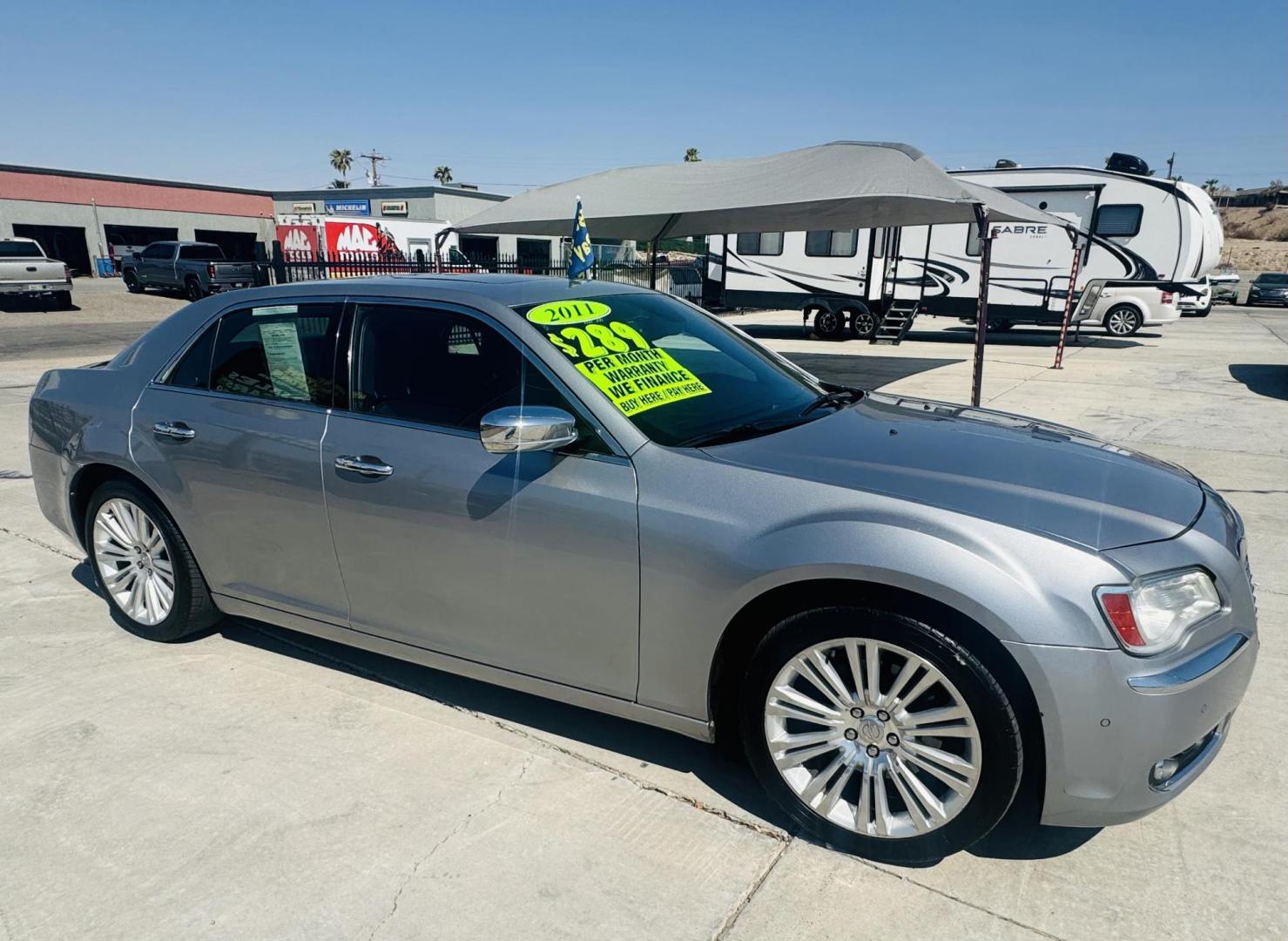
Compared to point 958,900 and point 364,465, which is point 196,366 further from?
point 958,900

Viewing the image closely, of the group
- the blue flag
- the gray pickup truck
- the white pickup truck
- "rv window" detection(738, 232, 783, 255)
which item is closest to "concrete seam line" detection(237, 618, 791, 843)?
the blue flag

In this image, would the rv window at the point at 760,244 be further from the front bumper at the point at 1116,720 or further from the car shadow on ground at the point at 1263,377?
the front bumper at the point at 1116,720

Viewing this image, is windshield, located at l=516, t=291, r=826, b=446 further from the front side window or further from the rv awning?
the rv awning

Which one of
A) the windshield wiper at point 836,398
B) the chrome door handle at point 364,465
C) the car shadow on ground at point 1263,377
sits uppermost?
the windshield wiper at point 836,398

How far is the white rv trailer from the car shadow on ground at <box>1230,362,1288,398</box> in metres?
4.56

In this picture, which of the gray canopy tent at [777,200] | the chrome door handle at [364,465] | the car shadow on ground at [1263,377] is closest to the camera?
the chrome door handle at [364,465]

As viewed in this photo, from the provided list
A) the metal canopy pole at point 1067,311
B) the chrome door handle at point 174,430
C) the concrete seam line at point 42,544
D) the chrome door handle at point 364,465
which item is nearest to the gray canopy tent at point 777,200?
the metal canopy pole at point 1067,311

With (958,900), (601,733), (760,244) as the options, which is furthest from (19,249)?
(958,900)

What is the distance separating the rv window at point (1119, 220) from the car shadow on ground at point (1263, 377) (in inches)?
190

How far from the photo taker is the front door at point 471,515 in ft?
8.86

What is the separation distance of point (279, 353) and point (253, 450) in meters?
0.43

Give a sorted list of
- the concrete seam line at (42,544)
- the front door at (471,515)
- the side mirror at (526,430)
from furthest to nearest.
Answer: the concrete seam line at (42,544), the front door at (471,515), the side mirror at (526,430)

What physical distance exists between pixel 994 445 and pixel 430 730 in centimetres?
228

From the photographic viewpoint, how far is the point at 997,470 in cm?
260
